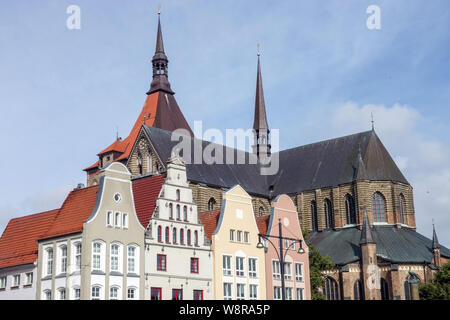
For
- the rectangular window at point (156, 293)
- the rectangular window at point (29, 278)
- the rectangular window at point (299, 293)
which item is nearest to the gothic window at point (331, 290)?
the rectangular window at point (299, 293)

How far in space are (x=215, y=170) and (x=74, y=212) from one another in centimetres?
3412

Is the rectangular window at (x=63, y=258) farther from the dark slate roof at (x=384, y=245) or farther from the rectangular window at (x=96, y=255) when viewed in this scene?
the dark slate roof at (x=384, y=245)

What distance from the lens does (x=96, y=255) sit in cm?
3941

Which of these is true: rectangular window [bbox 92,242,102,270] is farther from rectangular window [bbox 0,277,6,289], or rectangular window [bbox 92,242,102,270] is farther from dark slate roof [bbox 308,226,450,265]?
dark slate roof [bbox 308,226,450,265]

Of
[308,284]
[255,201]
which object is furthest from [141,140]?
[308,284]

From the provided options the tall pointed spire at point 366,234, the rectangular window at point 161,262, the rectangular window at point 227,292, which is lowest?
the rectangular window at point 227,292

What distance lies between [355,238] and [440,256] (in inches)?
360

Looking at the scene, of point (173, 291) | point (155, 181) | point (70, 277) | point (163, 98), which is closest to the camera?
point (70, 277)

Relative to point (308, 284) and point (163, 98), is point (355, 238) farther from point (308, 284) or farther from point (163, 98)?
point (163, 98)

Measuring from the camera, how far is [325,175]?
82.3m

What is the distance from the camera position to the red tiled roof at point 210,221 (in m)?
48.1

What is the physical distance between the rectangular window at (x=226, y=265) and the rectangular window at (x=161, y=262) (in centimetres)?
520

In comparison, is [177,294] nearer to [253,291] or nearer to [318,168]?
[253,291]

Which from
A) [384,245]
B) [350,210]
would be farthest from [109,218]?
[350,210]
